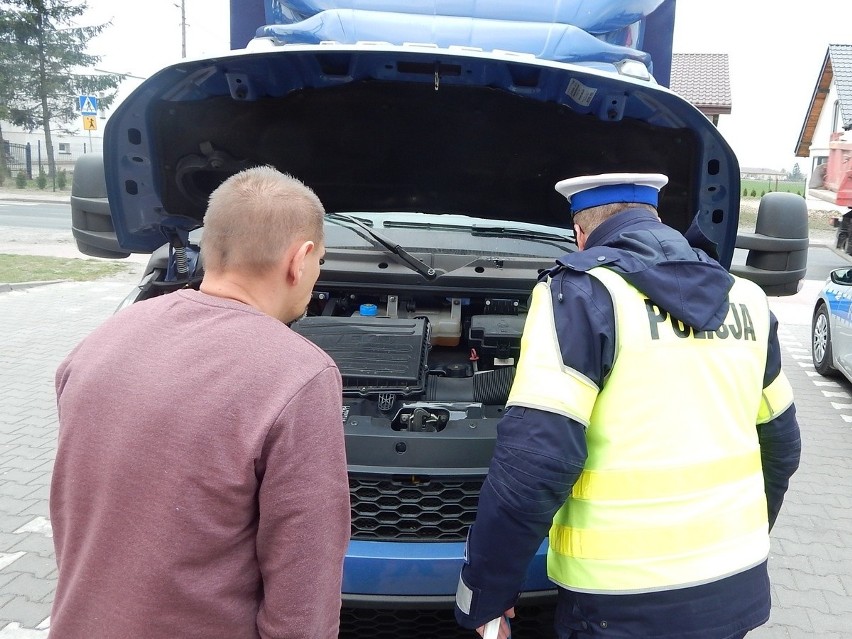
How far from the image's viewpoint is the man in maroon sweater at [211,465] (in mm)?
1163

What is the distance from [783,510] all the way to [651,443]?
2.86m

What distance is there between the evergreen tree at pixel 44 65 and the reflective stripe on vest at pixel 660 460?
30.4 m

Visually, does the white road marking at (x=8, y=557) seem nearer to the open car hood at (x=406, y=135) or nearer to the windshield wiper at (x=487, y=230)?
the open car hood at (x=406, y=135)

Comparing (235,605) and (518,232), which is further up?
(518,232)

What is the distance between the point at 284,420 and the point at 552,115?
2.09 metres

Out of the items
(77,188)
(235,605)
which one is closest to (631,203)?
(235,605)

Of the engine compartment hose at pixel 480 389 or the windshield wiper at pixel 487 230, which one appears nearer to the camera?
the engine compartment hose at pixel 480 389

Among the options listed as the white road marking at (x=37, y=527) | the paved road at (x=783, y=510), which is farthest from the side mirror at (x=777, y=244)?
the white road marking at (x=37, y=527)

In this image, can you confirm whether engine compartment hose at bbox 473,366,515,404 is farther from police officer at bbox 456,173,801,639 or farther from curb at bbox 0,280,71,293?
curb at bbox 0,280,71,293

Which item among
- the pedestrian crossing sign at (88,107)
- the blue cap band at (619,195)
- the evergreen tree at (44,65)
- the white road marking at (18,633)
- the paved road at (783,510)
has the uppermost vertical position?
the evergreen tree at (44,65)

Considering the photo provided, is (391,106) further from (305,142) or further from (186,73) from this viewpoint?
(186,73)

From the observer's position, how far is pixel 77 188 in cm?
290

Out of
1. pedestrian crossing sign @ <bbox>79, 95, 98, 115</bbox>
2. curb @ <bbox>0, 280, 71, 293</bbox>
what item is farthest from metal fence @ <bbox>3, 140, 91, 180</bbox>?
curb @ <bbox>0, 280, 71, 293</bbox>

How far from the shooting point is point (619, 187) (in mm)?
1799
